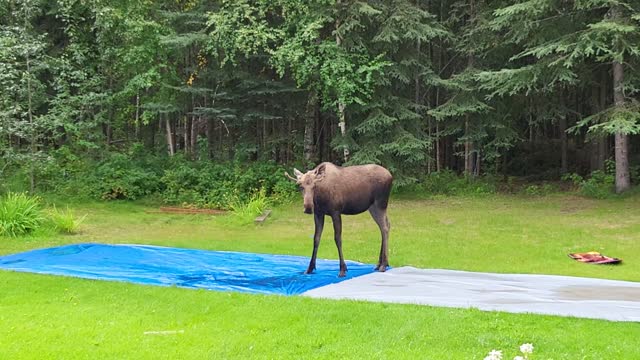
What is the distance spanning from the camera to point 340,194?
7.93m

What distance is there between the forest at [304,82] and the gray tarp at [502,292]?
7.12 m

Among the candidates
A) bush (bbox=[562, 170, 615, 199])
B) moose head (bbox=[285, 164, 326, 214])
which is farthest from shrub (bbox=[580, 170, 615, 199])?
moose head (bbox=[285, 164, 326, 214])

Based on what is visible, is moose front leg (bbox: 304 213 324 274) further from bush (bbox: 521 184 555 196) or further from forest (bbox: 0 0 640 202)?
bush (bbox: 521 184 555 196)

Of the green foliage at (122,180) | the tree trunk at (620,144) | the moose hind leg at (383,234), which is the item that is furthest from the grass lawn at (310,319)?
the green foliage at (122,180)

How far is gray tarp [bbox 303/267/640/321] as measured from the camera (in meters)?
5.79

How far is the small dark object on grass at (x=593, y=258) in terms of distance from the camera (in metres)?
8.46

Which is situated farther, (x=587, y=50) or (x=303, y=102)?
(x=303, y=102)

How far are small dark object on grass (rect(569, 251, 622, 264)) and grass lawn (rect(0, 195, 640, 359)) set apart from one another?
0.60 feet

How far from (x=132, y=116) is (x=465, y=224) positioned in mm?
16865

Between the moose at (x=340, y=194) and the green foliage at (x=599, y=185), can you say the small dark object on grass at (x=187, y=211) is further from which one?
the green foliage at (x=599, y=185)

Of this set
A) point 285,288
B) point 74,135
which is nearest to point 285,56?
point 74,135

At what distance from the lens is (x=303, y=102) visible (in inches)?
776

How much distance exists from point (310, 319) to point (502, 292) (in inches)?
97.0

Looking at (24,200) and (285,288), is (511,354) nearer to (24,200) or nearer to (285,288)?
(285,288)
